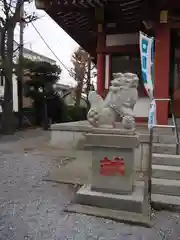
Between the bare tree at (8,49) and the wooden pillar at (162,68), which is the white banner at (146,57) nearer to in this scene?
the wooden pillar at (162,68)

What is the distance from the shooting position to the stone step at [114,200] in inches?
125

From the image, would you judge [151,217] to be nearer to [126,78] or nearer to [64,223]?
[64,223]

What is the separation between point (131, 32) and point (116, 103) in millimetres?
5182

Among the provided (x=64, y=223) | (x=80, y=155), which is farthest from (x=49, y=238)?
(x=80, y=155)

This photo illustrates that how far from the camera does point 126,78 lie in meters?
3.63

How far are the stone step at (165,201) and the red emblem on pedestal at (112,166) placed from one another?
0.67 meters

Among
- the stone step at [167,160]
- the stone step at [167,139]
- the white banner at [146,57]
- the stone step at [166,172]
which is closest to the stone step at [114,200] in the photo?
the stone step at [166,172]

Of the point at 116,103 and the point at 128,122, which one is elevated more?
the point at 116,103

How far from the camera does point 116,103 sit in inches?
146

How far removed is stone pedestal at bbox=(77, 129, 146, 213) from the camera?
3221 mm

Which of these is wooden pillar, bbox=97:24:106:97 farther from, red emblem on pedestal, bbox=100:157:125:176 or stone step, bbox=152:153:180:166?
red emblem on pedestal, bbox=100:157:125:176

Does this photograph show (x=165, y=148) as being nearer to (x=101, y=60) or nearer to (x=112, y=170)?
(x=112, y=170)

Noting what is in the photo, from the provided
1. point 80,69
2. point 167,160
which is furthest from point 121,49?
point 80,69

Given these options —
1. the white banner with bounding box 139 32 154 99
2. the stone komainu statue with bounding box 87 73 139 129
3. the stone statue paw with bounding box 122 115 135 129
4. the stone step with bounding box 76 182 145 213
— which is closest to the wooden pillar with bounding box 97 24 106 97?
the white banner with bounding box 139 32 154 99
